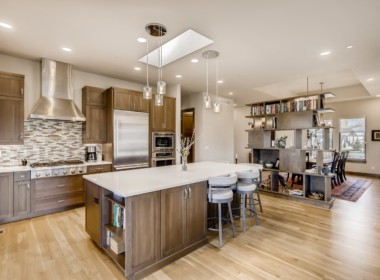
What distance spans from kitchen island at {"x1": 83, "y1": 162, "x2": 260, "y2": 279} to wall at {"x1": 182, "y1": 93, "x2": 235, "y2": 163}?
392 centimetres

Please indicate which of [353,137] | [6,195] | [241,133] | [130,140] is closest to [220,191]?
[130,140]

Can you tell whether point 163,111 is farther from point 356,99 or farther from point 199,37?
point 356,99

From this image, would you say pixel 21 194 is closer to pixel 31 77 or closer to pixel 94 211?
pixel 94 211

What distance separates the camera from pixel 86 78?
4703 mm

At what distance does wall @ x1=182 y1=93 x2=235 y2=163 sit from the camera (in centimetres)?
664

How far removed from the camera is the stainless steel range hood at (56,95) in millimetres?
3863

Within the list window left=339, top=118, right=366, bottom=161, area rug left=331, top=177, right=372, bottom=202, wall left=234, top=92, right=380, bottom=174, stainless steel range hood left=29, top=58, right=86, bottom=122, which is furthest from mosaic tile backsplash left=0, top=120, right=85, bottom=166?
window left=339, top=118, right=366, bottom=161

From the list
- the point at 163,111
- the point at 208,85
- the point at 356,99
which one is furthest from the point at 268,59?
the point at 356,99

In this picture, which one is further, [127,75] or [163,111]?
[163,111]

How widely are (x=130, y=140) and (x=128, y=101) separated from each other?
91 centimetres

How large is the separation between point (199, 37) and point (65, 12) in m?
1.80

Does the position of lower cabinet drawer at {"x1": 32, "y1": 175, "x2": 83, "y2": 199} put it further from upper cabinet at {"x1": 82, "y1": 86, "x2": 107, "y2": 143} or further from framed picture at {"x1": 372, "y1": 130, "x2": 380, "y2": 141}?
framed picture at {"x1": 372, "y1": 130, "x2": 380, "y2": 141}

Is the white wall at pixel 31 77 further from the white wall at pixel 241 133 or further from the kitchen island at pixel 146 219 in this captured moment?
the white wall at pixel 241 133

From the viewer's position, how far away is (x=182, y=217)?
2.44 metres
